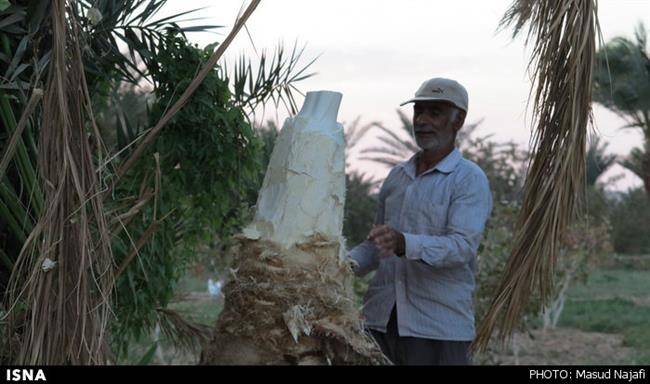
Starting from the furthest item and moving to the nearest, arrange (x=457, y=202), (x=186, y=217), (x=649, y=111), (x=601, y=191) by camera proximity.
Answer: (x=601, y=191) → (x=649, y=111) → (x=186, y=217) → (x=457, y=202)

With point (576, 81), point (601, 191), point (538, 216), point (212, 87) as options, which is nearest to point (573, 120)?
point (576, 81)

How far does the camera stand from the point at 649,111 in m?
15.0

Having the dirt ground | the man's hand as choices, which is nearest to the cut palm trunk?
the man's hand

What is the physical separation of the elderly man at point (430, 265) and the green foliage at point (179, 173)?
807 millimetres

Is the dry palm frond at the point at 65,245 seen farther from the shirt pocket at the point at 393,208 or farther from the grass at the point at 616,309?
the grass at the point at 616,309

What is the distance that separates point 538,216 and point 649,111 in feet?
44.8

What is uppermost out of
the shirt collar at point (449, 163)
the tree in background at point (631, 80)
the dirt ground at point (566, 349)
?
the tree in background at point (631, 80)

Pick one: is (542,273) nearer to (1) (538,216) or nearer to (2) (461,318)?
(1) (538,216)

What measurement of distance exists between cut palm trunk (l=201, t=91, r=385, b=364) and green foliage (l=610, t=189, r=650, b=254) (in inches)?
851

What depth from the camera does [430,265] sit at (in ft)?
9.44

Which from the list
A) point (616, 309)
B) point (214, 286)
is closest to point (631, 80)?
point (616, 309)

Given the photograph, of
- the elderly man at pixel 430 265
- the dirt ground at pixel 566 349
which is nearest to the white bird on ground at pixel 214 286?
the dirt ground at pixel 566 349

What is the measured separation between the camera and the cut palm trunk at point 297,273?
2.20 m

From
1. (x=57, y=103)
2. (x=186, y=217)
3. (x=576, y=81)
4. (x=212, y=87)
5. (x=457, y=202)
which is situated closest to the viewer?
(x=57, y=103)
